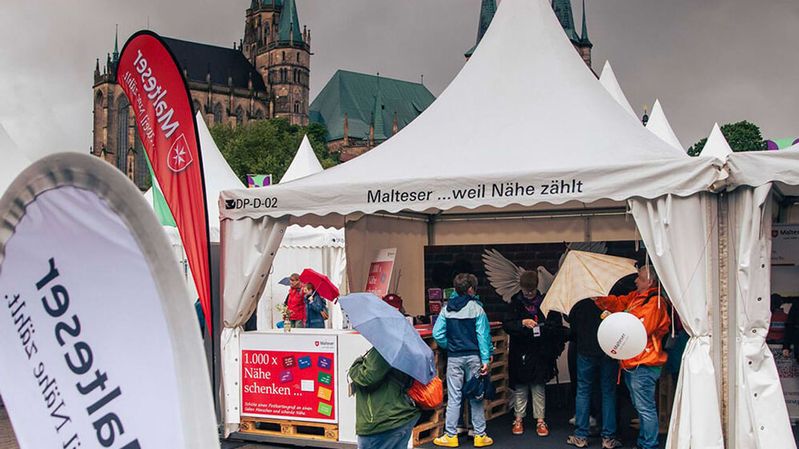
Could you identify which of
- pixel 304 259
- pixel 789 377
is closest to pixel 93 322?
pixel 789 377

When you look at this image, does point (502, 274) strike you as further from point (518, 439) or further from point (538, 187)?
point (538, 187)

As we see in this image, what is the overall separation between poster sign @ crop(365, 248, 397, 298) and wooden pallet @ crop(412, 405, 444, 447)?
243 cm

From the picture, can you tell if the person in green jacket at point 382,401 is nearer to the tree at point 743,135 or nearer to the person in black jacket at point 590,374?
the person in black jacket at point 590,374

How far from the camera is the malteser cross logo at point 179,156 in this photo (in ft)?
27.6

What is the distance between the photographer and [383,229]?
10.9 m

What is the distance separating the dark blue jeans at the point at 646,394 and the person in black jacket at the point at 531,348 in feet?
3.92

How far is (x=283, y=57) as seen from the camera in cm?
10744

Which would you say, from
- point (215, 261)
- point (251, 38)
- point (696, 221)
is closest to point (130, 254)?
point (696, 221)

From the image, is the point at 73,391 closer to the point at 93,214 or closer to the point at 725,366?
the point at 93,214

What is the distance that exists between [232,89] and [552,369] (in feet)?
323

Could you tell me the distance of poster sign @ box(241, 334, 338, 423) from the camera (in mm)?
7855

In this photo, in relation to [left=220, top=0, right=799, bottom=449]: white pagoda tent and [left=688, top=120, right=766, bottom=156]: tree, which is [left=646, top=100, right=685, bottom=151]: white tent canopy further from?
[left=688, top=120, right=766, bottom=156]: tree

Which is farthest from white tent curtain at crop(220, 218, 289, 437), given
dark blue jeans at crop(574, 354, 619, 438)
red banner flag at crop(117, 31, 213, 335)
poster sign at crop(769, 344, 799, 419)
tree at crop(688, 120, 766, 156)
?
tree at crop(688, 120, 766, 156)

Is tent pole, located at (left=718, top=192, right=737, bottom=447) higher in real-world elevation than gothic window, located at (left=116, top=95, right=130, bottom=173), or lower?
lower
